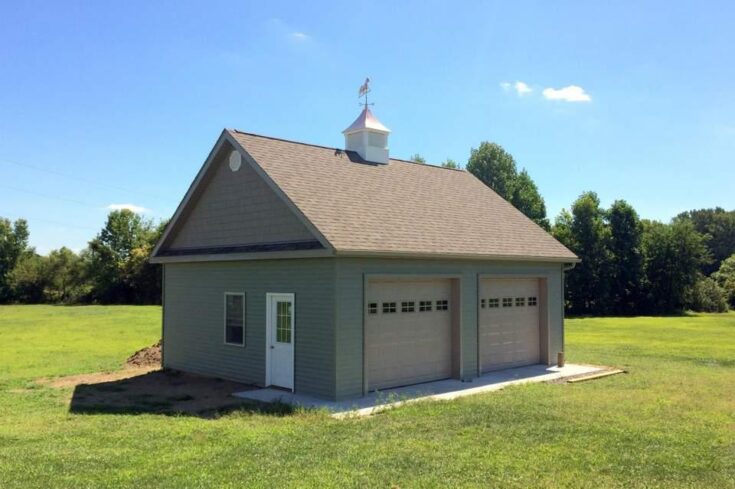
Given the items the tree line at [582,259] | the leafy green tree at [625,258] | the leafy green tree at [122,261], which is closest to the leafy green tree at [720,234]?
the tree line at [582,259]

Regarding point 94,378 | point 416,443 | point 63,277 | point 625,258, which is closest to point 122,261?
point 63,277

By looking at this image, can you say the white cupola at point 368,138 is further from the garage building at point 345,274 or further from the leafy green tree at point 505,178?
the leafy green tree at point 505,178

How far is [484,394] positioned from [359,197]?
5382mm

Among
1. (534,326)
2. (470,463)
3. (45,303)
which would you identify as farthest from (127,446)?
(45,303)

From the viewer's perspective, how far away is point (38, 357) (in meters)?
19.4

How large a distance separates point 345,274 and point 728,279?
55336mm

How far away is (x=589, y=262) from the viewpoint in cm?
4641

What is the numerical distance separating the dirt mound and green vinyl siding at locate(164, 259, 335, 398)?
124 centimetres

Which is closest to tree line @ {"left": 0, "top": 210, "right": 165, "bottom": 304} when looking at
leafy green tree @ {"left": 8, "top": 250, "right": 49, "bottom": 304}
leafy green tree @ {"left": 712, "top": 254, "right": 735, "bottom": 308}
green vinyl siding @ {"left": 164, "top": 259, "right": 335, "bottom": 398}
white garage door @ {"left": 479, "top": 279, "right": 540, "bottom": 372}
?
leafy green tree @ {"left": 8, "top": 250, "right": 49, "bottom": 304}

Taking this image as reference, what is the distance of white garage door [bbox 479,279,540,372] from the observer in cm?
1581

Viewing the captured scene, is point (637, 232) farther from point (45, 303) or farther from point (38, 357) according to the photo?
point (45, 303)

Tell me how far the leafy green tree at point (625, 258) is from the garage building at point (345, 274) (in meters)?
32.2

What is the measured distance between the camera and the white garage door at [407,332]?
13242mm

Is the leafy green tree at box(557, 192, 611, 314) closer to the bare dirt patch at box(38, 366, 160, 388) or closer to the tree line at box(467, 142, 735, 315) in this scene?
the tree line at box(467, 142, 735, 315)
